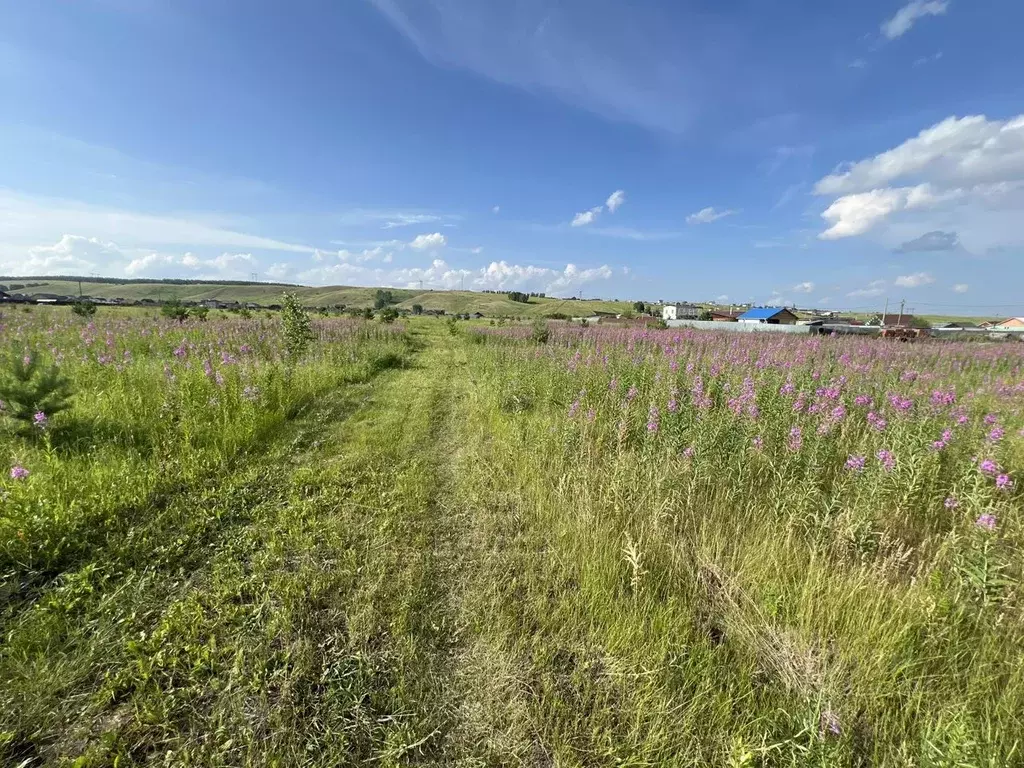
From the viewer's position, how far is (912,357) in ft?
38.3

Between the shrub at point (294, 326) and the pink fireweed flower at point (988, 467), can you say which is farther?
the shrub at point (294, 326)

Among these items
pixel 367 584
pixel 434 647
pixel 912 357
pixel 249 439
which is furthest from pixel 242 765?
pixel 912 357

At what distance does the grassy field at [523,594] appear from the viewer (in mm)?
1967

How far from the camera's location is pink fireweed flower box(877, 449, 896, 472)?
3.42m

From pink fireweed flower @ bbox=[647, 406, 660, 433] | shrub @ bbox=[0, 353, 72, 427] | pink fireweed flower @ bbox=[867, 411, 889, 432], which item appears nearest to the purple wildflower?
pink fireweed flower @ bbox=[867, 411, 889, 432]

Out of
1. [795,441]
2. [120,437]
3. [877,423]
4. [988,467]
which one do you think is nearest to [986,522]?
[988,467]

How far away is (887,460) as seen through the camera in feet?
11.5

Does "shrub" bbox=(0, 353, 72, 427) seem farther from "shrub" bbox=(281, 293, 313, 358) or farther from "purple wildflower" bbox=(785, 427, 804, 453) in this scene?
"purple wildflower" bbox=(785, 427, 804, 453)

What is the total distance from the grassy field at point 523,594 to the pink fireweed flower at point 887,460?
7 centimetres

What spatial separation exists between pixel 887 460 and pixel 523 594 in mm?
3294

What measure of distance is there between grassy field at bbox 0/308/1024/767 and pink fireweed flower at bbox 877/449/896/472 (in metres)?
0.07

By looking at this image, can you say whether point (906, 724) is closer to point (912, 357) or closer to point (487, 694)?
point (487, 694)

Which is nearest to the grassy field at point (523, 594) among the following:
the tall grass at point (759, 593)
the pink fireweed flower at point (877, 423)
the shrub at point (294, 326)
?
the tall grass at point (759, 593)

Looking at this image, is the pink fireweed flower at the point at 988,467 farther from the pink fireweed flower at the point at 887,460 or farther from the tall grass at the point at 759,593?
the pink fireweed flower at the point at 887,460
